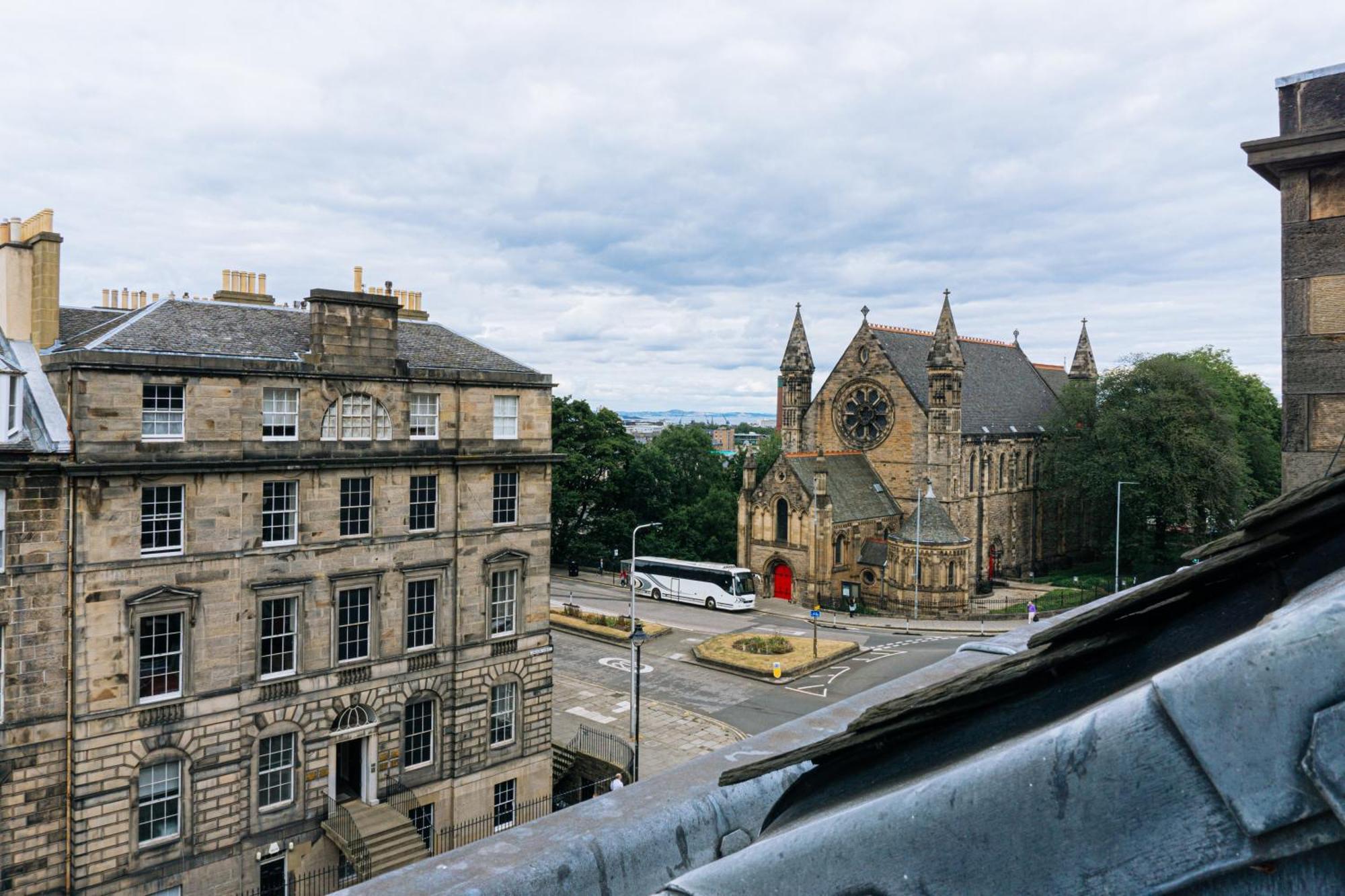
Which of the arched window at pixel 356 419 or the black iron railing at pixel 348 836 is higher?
the arched window at pixel 356 419

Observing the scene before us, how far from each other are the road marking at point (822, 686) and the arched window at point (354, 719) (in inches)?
734

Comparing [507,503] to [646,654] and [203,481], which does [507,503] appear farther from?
[646,654]

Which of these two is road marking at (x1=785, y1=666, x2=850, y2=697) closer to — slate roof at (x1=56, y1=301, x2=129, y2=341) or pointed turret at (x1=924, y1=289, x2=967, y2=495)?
pointed turret at (x1=924, y1=289, x2=967, y2=495)

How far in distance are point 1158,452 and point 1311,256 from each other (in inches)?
2139

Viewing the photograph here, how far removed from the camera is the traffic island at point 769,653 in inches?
1550

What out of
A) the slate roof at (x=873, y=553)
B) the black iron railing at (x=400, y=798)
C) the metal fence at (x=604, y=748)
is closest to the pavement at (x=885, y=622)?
the slate roof at (x=873, y=553)

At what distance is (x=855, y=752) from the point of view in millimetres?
2574

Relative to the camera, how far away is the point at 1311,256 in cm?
789

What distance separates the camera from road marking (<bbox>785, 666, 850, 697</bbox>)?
120ft

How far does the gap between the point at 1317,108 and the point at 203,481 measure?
21968mm

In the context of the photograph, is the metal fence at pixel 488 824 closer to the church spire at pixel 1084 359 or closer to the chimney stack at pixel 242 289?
the chimney stack at pixel 242 289

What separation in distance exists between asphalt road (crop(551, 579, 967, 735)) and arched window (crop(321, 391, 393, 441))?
50.0ft

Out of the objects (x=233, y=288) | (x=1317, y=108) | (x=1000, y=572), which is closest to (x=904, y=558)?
(x=1000, y=572)

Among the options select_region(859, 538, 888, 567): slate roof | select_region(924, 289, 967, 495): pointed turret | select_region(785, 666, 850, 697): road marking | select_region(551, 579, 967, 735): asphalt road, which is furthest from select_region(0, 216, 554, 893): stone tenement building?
select_region(924, 289, 967, 495): pointed turret
